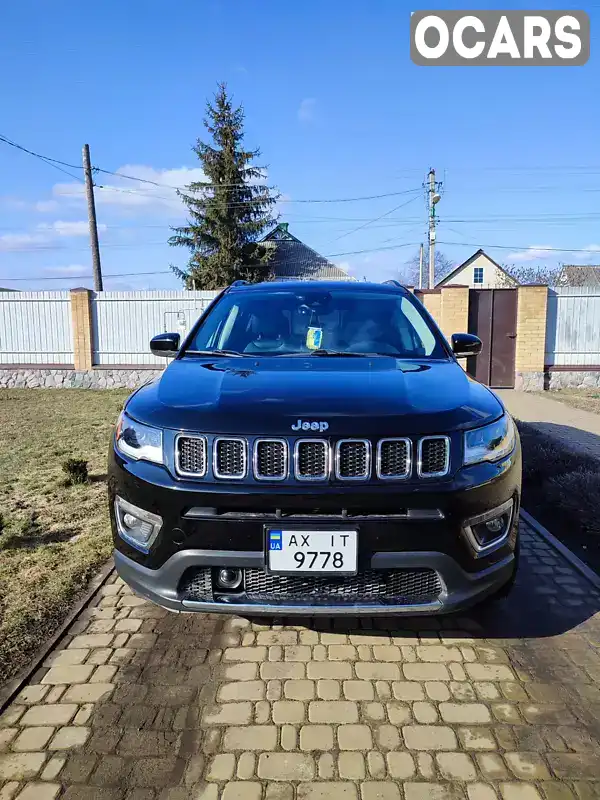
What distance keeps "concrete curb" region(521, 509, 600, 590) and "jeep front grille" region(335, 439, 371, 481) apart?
2.07 m

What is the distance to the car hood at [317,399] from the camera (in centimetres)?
227

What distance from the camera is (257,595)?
90.9 inches

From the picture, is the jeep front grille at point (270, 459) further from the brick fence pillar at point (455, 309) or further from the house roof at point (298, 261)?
the house roof at point (298, 261)

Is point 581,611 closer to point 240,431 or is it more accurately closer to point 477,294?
point 240,431

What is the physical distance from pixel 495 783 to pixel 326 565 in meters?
0.93

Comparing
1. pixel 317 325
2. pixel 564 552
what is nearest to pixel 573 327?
pixel 564 552

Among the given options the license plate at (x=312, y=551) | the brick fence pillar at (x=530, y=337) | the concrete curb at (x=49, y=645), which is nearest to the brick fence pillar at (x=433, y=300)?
the brick fence pillar at (x=530, y=337)

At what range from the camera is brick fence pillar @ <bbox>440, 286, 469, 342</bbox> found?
42.1 ft

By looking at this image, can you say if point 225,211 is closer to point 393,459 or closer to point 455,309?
point 455,309

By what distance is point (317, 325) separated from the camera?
145 inches

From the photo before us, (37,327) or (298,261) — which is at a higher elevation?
(298,261)

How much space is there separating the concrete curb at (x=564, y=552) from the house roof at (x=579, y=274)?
52.1m

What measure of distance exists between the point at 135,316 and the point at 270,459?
13.9 metres

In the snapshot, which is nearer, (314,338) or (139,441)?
(139,441)
